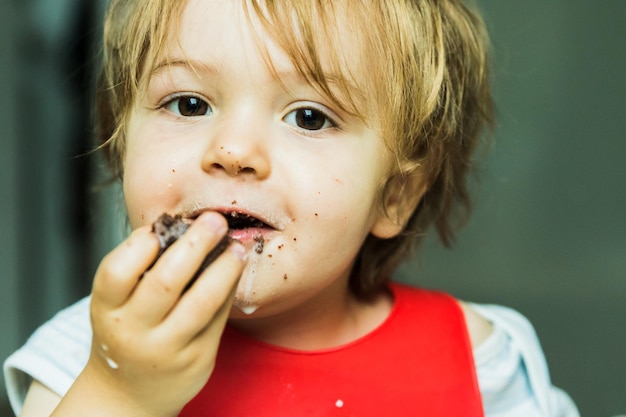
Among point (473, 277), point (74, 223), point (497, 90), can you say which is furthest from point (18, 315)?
point (497, 90)

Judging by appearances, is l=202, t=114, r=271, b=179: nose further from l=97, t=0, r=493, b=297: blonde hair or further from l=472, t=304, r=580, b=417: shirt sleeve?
l=472, t=304, r=580, b=417: shirt sleeve

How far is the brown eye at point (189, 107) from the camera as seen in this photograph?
30.8 inches

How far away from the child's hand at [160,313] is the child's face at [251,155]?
0.34 ft

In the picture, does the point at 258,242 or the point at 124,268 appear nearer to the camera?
the point at 124,268

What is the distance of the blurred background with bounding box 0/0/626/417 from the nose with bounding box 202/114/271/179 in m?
0.79

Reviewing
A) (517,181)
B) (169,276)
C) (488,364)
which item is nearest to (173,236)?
(169,276)

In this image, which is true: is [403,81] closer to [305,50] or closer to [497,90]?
[305,50]

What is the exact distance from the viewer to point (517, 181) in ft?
5.30

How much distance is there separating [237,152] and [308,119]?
0.37 feet

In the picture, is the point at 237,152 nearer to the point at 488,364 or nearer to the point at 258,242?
the point at 258,242

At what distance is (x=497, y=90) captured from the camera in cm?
159

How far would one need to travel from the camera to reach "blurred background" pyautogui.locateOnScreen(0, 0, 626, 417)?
149cm

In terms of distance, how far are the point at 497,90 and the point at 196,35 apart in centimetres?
97

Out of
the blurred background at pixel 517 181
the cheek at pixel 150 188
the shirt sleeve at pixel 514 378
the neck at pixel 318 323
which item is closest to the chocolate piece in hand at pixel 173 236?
the cheek at pixel 150 188
